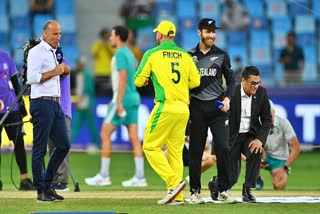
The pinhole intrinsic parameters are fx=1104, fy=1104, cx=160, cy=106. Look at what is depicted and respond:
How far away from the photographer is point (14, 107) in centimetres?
1639

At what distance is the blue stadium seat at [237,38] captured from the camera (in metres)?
27.7

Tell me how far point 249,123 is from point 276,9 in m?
13.9

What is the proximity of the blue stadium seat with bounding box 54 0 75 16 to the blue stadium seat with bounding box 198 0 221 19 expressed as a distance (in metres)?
3.28

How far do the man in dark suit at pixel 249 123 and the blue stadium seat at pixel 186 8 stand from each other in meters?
13.6

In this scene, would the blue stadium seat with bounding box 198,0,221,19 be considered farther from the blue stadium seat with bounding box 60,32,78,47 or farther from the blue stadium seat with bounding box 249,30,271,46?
the blue stadium seat with bounding box 60,32,78,47

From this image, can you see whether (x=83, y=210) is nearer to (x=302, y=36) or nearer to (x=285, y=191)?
(x=285, y=191)

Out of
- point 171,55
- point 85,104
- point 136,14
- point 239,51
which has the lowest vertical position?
point 85,104

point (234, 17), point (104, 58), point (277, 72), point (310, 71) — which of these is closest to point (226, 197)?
point (104, 58)

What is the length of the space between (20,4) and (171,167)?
14.8 meters

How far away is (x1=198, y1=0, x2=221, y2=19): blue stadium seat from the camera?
27894mm

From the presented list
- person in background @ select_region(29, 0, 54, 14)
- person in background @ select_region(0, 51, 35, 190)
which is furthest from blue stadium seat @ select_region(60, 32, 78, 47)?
person in background @ select_region(0, 51, 35, 190)

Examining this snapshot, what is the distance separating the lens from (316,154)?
24281 millimetres

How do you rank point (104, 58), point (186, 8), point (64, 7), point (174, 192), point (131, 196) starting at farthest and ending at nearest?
1. point (186, 8)
2. point (64, 7)
3. point (104, 58)
4. point (131, 196)
5. point (174, 192)

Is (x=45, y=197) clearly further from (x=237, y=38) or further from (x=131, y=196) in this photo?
(x=237, y=38)
